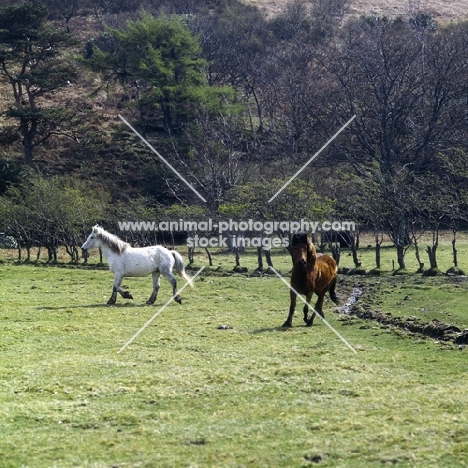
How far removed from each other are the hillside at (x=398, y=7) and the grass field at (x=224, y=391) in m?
97.8

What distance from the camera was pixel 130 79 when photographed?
228 feet

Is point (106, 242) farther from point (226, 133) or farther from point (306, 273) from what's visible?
point (226, 133)

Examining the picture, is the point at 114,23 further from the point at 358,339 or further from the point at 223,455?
the point at 223,455

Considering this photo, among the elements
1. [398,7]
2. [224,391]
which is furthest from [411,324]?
[398,7]

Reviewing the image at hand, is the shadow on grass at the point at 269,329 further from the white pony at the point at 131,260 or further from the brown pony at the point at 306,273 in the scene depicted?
the white pony at the point at 131,260

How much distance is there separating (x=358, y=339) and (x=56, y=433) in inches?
302

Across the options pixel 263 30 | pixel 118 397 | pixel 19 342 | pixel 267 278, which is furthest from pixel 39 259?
pixel 263 30

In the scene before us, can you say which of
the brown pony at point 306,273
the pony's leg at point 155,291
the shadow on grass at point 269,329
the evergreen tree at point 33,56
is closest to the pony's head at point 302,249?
the brown pony at point 306,273

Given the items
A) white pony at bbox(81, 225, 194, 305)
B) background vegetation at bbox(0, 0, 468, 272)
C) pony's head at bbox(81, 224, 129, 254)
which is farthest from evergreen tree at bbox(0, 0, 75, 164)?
white pony at bbox(81, 225, 194, 305)

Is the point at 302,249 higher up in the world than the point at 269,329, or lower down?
higher up

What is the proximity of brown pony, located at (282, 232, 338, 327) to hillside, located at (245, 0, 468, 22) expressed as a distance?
9639 centimetres

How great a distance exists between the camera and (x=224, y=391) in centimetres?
1120

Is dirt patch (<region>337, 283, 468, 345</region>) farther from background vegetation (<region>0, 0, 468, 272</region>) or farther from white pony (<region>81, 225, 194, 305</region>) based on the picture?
background vegetation (<region>0, 0, 468, 272</region>)

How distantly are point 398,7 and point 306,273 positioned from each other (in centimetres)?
11206
